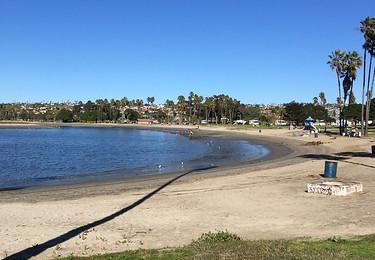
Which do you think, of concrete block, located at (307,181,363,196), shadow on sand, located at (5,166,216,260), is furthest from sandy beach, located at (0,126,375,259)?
concrete block, located at (307,181,363,196)

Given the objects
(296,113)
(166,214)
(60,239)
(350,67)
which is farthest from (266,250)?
(296,113)

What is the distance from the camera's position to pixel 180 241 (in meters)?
12.2

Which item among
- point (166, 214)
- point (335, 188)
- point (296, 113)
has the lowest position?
point (166, 214)

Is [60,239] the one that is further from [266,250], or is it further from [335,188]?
[335,188]

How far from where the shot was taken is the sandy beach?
12.5 m

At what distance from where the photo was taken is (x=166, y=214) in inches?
642

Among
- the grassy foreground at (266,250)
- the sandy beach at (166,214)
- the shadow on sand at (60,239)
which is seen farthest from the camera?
the sandy beach at (166,214)

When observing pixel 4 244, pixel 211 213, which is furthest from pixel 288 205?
pixel 4 244

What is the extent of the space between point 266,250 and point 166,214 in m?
7.08

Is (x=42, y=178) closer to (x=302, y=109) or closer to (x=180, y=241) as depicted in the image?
(x=180, y=241)

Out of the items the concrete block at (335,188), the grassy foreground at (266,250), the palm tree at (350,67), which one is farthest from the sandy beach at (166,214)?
the palm tree at (350,67)

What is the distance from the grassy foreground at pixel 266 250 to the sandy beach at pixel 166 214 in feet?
4.35

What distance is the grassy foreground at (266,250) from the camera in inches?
360

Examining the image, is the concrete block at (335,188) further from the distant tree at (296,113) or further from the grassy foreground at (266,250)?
the distant tree at (296,113)
